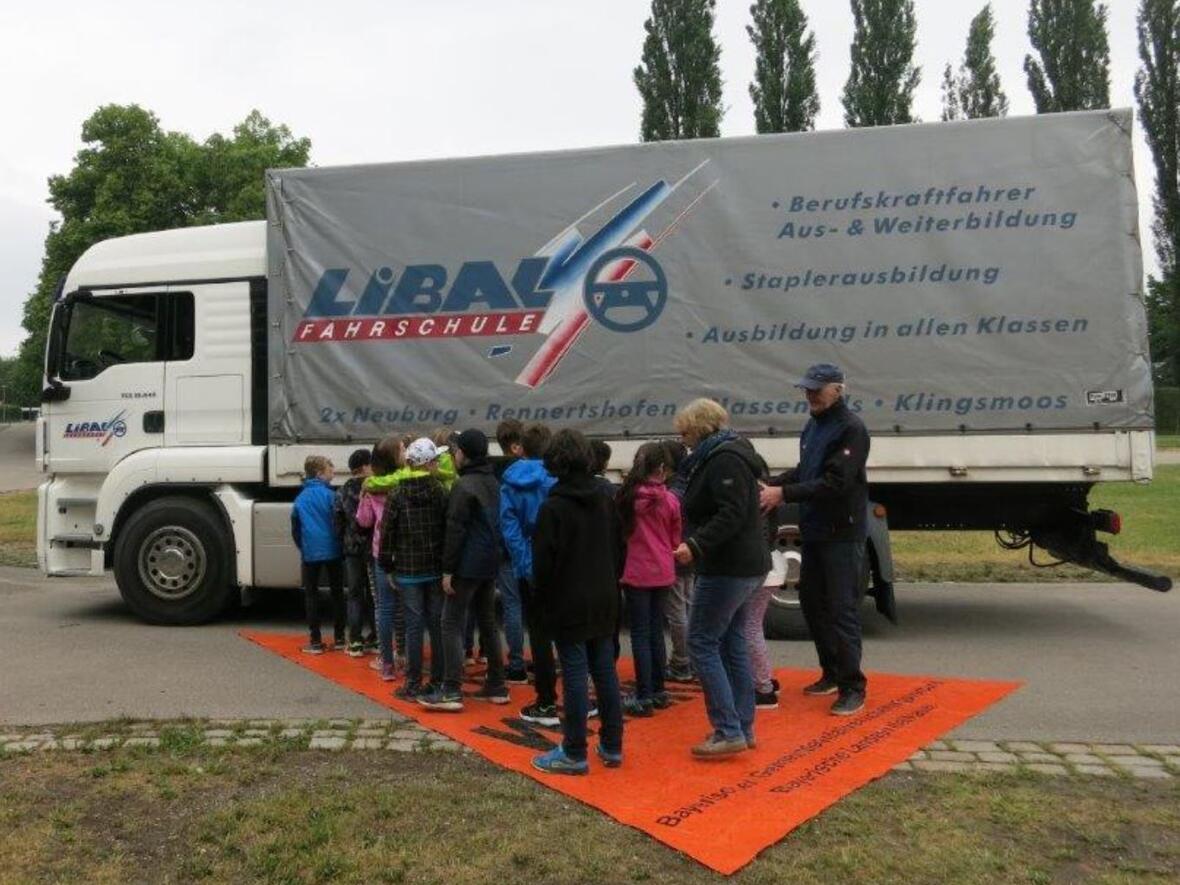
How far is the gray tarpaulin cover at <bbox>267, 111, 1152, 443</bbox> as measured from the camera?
6855 mm

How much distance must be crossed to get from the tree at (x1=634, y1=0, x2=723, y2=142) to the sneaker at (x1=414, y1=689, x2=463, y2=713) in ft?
89.9

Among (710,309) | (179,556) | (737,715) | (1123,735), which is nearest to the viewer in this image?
(737,715)

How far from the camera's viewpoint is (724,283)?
7.32m

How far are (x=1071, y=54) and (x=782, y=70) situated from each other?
10.2 meters

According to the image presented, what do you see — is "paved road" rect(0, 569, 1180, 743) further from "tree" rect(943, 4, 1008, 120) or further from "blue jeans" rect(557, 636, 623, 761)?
"tree" rect(943, 4, 1008, 120)

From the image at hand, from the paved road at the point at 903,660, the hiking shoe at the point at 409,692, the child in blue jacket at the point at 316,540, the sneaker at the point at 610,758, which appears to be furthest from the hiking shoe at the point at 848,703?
the child in blue jacket at the point at 316,540

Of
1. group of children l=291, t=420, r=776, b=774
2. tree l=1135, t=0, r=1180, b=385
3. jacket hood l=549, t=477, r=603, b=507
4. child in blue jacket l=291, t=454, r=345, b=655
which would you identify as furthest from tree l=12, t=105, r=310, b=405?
tree l=1135, t=0, r=1180, b=385

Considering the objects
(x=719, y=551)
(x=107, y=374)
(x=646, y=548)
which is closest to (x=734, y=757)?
(x=719, y=551)

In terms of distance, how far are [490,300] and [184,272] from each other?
259cm

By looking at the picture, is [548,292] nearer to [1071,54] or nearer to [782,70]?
[782,70]

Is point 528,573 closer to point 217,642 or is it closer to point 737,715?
point 737,715

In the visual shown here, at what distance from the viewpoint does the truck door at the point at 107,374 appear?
816 cm

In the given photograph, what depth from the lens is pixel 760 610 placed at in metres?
5.28

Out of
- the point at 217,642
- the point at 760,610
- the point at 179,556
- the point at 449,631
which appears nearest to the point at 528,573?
the point at 449,631
